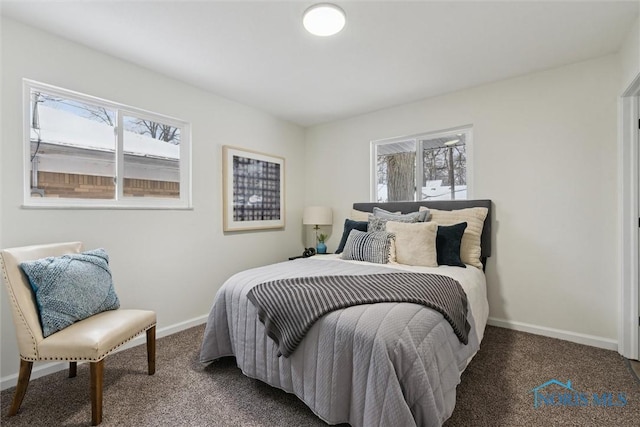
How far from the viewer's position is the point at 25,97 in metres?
2.04

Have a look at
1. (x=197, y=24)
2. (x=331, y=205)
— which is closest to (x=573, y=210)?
(x=331, y=205)

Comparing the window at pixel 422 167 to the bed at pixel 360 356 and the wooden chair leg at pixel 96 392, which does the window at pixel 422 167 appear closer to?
the bed at pixel 360 356

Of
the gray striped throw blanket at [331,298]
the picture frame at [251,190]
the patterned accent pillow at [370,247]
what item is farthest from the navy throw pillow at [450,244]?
the picture frame at [251,190]

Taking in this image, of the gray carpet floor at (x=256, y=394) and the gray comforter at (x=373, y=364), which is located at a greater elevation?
the gray comforter at (x=373, y=364)

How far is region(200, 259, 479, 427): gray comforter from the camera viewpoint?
48.5 inches

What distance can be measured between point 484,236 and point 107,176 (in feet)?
11.6

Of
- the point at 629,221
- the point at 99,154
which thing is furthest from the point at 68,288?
the point at 629,221

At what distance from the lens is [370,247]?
107 inches

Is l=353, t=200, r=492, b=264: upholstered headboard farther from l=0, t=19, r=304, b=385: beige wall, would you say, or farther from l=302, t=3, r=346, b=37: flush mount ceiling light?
l=302, t=3, r=346, b=37: flush mount ceiling light

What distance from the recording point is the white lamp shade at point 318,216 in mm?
3951

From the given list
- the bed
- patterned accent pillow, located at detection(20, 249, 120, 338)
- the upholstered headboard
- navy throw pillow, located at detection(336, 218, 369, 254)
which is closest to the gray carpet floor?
the bed

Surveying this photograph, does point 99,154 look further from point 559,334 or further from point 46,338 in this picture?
point 559,334

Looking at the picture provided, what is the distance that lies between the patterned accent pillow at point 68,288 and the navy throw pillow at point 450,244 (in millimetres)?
2635

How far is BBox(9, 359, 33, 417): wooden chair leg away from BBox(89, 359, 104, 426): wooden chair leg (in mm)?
404
